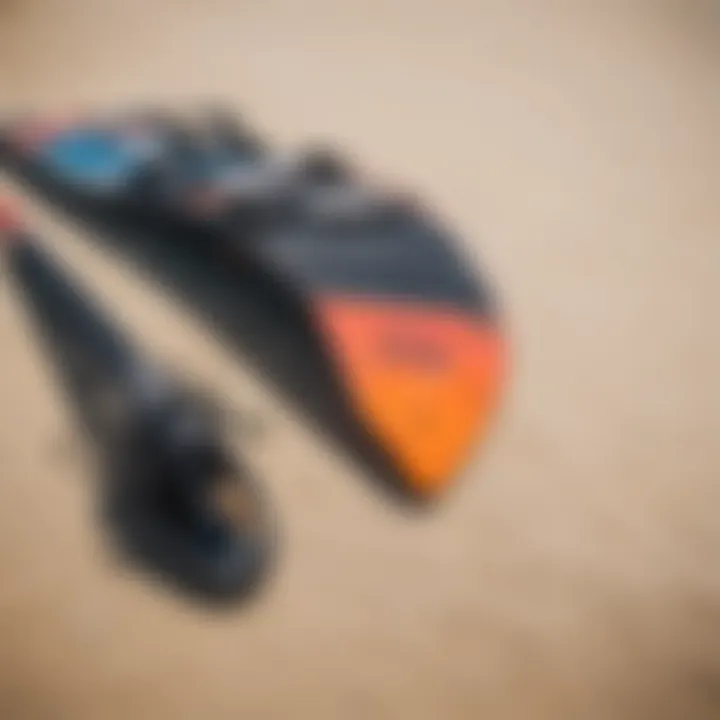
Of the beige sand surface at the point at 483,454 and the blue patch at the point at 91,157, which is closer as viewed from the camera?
the beige sand surface at the point at 483,454

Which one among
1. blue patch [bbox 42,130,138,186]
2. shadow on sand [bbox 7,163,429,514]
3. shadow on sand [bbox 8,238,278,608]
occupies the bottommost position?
shadow on sand [bbox 8,238,278,608]

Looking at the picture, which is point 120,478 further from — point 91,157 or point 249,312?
point 91,157

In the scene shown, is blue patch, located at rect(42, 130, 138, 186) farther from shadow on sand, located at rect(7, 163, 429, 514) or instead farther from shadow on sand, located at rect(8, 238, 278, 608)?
shadow on sand, located at rect(8, 238, 278, 608)

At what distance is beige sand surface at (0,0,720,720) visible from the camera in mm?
750

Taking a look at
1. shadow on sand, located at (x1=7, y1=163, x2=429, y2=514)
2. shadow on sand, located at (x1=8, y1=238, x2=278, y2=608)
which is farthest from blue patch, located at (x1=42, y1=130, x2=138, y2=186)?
shadow on sand, located at (x1=8, y1=238, x2=278, y2=608)

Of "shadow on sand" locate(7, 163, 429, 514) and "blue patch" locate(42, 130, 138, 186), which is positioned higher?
"blue patch" locate(42, 130, 138, 186)

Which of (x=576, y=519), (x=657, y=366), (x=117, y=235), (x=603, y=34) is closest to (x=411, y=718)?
(x=576, y=519)

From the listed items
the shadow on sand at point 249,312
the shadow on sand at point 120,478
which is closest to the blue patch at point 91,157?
the shadow on sand at point 249,312

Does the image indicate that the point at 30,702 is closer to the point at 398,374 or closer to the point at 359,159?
the point at 398,374

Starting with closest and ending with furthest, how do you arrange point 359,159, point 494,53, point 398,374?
point 398,374, point 359,159, point 494,53

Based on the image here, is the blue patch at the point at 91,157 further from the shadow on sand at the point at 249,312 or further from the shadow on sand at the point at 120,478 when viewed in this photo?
the shadow on sand at the point at 120,478

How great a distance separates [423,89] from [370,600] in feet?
1.85

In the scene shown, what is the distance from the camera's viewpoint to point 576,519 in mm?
816

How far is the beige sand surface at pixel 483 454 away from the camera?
75 centimetres
